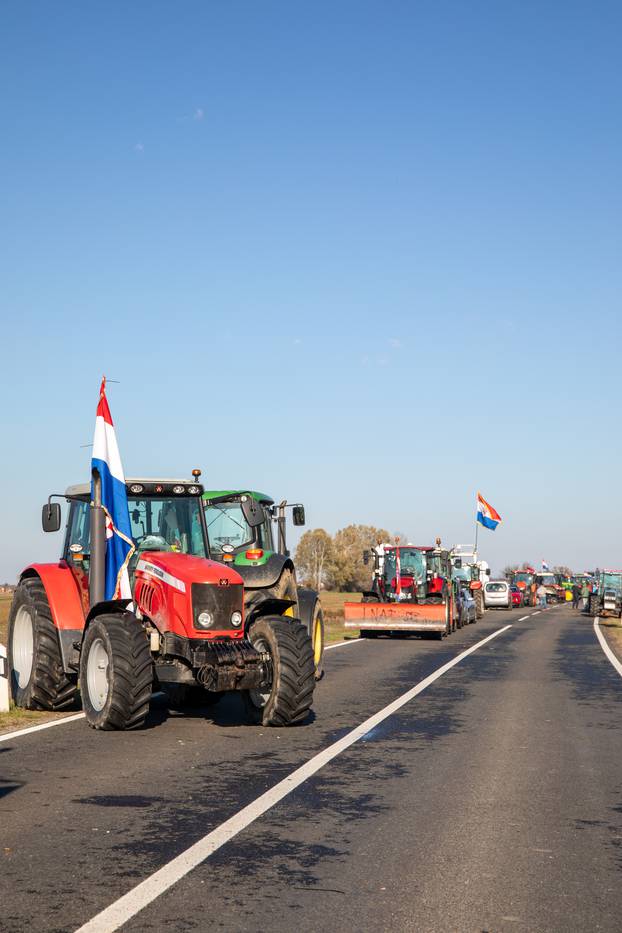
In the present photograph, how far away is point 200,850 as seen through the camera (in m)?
6.31

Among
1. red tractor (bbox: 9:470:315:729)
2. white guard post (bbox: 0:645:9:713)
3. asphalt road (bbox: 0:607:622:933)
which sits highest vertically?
red tractor (bbox: 9:470:315:729)

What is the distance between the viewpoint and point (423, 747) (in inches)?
412

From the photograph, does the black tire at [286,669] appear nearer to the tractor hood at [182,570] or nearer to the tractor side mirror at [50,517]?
the tractor hood at [182,570]

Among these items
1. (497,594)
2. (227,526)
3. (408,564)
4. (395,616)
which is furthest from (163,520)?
(497,594)

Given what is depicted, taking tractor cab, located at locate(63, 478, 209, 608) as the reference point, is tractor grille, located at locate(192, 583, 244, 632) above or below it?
below

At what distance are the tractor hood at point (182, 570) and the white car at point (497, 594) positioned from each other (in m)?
52.5

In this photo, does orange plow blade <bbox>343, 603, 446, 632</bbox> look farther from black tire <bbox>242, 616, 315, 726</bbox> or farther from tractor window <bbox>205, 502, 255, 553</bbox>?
black tire <bbox>242, 616, 315, 726</bbox>

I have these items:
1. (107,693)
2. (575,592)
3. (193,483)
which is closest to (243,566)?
(193,483)

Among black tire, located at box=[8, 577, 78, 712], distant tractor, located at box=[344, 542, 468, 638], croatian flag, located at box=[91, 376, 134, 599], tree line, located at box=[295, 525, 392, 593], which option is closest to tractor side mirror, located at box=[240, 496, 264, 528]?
croatian flag, located at box=[91, 376, 134, 599]

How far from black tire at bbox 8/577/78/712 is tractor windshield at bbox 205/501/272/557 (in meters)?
2.91

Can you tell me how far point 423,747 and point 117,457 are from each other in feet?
15.2

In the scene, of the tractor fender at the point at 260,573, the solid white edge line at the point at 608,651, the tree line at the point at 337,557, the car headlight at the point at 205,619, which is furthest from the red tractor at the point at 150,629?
A: the tree line at the point at 337,557

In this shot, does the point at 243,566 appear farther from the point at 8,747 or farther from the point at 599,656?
the point at 599,656

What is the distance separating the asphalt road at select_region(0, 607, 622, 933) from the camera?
5.31 metres
